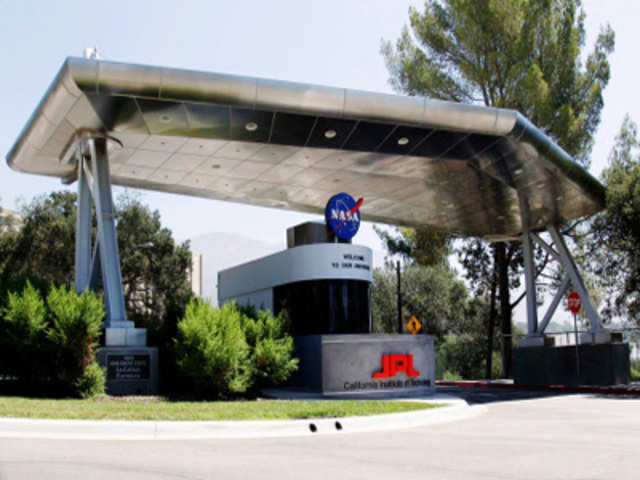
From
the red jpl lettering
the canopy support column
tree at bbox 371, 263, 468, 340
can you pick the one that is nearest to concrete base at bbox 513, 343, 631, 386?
the canopy support column

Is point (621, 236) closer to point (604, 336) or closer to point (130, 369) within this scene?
point (604, 336)

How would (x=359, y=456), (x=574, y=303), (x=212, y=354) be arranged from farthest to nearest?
(x=574, y=303) → (x=212, y=354) → (x=359, y=456)

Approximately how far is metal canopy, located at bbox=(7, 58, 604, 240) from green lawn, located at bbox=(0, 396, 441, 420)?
6778 mm

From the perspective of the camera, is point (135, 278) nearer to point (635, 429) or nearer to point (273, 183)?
point (273, 183)

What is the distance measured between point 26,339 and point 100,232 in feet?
14.8

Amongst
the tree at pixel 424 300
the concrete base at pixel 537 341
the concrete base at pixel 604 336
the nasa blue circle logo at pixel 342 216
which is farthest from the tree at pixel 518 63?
the tree at pixel 424 300

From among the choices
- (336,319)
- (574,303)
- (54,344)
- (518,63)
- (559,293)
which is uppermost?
(518,63)

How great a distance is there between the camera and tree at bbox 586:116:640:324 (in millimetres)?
24516

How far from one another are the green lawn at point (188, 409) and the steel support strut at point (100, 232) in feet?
11.2

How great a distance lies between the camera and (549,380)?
25969 millimetres

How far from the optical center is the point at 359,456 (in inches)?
306

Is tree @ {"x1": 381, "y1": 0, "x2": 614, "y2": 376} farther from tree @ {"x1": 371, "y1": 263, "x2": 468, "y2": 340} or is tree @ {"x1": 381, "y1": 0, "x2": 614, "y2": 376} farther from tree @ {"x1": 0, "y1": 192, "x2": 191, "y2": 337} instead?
tree @ {"x1": 371, "y1": 263, "x2": 468, "y2": 340}

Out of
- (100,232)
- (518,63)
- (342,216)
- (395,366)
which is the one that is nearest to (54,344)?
(100,232)

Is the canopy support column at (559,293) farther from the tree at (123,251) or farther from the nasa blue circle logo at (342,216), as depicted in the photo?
the tree at (123,251)
